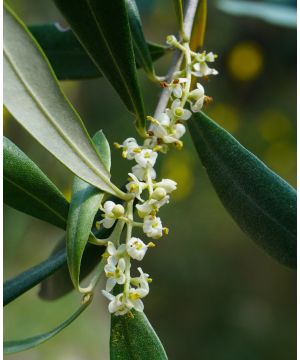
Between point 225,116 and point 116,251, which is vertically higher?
point 225,116

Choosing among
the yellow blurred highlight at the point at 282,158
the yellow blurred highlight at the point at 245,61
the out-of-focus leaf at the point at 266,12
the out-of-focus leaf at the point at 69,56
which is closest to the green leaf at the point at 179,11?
the out-of-focus leaf at the point at 69,56

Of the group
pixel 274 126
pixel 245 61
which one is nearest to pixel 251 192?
pixel 274 126

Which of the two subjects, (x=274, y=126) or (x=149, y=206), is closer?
(x=149, y=206)

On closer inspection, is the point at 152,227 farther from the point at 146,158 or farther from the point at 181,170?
the point at 181,170

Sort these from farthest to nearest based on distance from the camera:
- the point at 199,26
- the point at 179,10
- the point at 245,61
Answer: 1. the point at 245,61
2. the point at 199,26
3. the point at 179,10

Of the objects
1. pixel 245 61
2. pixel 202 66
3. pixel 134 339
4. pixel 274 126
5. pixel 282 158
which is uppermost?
pixel 245 61

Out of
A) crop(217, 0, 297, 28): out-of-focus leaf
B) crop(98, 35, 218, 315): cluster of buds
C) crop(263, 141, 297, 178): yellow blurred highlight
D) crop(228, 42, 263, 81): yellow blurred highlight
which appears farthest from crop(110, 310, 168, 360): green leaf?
crop(228, 42, 263, 81): yellow blurred highlight

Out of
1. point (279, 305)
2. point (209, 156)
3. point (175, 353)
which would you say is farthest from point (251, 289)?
point (209, 156)

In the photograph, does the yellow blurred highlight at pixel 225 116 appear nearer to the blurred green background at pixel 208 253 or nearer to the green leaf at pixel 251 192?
the blurred green background at pixel 208 253
